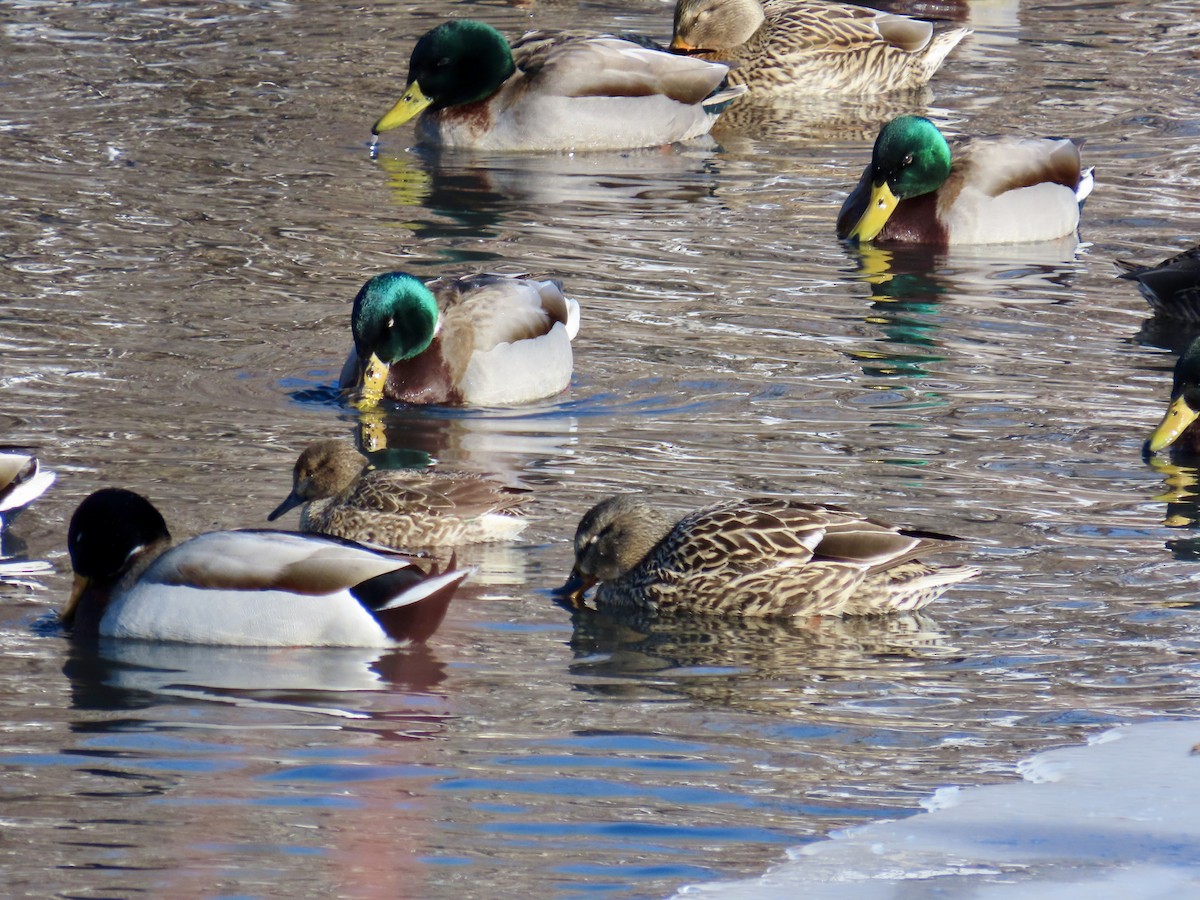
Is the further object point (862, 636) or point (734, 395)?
point (734, 395)

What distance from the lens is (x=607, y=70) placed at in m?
17.5

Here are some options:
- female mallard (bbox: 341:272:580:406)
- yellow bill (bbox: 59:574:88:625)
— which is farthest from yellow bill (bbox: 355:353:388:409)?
yellow bill (bbox: 59:574:88:625)

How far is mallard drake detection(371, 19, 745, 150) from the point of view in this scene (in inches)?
671

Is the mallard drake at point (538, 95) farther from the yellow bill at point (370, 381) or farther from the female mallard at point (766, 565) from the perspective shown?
the female mallard at point (766, 565)

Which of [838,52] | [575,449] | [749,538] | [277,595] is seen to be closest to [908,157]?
[575,449]

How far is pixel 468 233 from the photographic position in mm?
14117

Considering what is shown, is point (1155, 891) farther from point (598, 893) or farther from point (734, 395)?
point (734, 395)

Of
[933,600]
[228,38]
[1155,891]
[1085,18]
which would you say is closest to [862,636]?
[933,600]

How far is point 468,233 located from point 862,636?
22.9 feet

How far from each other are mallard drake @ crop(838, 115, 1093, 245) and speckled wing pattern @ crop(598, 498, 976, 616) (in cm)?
673

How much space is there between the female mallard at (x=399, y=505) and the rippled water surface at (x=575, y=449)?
137 millimetres

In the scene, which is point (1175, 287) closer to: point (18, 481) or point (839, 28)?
point (18, 481)

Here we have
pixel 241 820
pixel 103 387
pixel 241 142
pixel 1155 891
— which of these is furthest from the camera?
pixel 241 142

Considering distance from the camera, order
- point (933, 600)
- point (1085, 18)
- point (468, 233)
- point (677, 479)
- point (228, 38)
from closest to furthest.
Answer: point (933, 600), point (677, 479), point (468, 233), point (228, 38), point (1085, 18)
